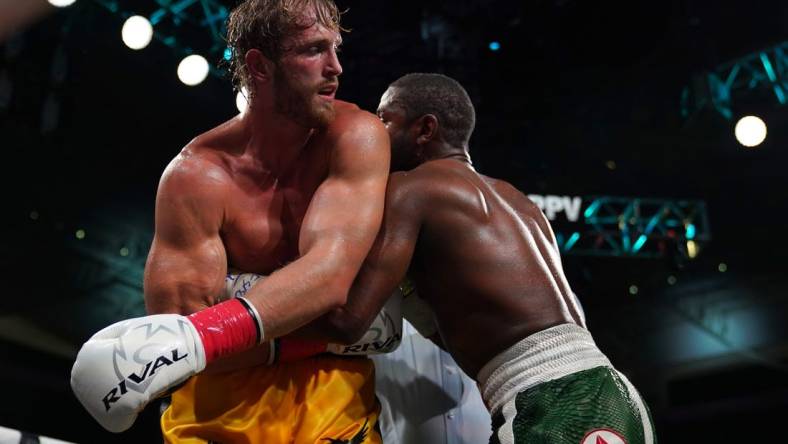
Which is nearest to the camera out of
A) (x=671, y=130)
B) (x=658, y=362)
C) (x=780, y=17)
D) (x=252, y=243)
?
(x=252, y=243)

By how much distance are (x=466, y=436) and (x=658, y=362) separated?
240 inches

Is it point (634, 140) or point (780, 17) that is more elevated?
point (780, 17)

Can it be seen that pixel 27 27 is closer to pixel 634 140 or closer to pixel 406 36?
pixel 406 36

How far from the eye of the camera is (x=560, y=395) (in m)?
1.68

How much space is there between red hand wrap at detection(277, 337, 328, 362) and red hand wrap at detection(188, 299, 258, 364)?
1.03ft

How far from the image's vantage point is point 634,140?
7.01 m

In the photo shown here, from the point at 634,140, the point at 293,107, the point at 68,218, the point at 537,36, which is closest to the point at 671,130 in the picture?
the point at 634,140

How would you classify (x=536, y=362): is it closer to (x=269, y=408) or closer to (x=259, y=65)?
(x=269, y=408)

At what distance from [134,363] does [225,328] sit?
0.54ft

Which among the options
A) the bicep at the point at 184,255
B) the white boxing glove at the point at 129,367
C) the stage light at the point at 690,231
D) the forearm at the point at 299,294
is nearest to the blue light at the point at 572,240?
the stage light at the point at 690,231

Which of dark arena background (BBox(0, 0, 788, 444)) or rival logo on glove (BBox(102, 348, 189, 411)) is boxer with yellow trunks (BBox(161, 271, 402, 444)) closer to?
rival logo on glove (BBox(102, 348, 189, 411))

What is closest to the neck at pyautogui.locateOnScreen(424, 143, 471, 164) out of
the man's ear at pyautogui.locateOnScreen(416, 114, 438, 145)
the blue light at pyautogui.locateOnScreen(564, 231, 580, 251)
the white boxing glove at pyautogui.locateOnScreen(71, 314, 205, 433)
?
the man's ear at pyautogui.locateOnScreen(416, 114, 438, 145)

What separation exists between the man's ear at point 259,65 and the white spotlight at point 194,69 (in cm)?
289

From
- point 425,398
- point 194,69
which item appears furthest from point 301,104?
point 194,69
